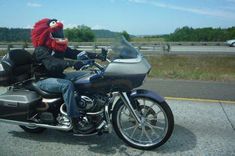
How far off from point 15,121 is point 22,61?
2.96 feet

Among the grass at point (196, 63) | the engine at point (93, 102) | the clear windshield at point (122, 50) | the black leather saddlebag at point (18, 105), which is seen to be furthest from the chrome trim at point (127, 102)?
the grass at point (196, 63)

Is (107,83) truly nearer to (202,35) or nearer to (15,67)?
(15,67)

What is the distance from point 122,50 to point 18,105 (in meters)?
1.73

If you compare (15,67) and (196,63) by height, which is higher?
(15,67)

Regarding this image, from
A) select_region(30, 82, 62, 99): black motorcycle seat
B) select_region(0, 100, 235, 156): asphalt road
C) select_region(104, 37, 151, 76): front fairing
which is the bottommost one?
select_region(0, 100, 235, 156): asphalt road

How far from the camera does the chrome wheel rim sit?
13.5 feet

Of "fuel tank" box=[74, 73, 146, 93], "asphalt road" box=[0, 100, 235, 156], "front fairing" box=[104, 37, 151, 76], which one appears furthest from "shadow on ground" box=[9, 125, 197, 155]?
"front fairing" box=[104, 37, 151, 76]

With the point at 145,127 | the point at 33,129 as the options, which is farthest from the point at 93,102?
the point at 33,129

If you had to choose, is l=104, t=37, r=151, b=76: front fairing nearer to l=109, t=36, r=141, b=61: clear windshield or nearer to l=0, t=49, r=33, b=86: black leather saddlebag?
l=109, t=36, r=141, b=61: clear windshield

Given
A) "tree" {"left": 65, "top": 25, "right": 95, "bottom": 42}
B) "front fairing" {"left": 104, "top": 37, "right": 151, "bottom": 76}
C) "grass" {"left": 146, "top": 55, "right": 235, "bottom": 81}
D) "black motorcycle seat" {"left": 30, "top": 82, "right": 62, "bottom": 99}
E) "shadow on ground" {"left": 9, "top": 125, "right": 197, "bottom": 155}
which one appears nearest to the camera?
"front fairing" {"left": 104, "top": 37, "right": 151, "bottom": 76}

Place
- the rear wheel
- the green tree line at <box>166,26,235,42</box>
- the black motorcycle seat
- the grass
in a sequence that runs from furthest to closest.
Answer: the green tree line at <box>166,26,235,42</box> → the grass → the rear wheel → the black motorcycle seat

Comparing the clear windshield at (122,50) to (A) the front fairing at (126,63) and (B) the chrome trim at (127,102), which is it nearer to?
(A) the front fairing at (126,63)

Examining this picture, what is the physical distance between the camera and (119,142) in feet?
14.6

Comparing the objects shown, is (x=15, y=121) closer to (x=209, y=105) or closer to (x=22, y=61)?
(x=22, y=61)
